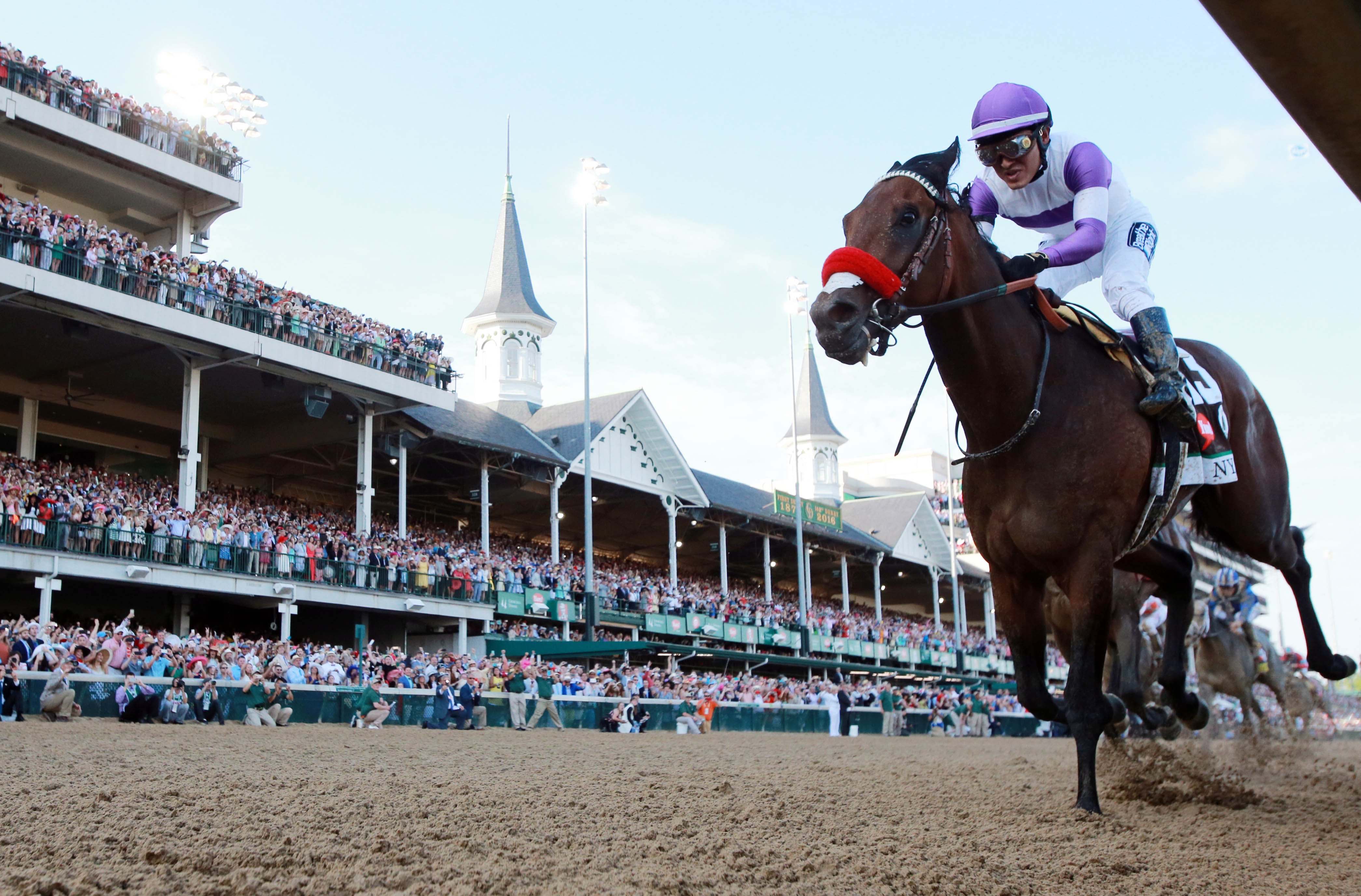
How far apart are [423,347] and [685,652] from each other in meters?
12.8

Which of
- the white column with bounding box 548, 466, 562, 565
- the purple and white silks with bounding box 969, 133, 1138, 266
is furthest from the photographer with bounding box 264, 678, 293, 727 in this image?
the white column with bounding box 548, 466, 562, 565

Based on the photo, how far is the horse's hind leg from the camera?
6887 mm

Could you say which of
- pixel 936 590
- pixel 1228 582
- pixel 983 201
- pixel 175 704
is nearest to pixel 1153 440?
pixel 983 201

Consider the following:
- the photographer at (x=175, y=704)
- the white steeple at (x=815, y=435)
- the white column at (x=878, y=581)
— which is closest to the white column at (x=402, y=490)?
the photographer at (x=175, y=704)

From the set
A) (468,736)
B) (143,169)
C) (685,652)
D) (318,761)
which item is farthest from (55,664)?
(685,652)

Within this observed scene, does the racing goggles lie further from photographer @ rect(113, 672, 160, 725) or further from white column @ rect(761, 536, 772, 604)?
white column @ rect(761, 536, 772, 604)

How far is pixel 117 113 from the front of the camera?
1116 inches

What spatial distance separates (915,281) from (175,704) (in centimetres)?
1458

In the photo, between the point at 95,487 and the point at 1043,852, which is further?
the point at 95,487

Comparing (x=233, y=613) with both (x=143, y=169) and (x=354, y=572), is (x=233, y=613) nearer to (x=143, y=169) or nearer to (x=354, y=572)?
(x=354, y=572)

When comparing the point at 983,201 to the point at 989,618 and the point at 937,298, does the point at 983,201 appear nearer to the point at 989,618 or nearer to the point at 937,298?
the point at 937,298

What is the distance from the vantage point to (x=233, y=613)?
101 feet

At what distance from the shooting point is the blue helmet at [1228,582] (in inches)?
556

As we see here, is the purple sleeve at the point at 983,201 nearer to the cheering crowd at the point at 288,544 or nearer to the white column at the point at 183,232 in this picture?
the cheering crowd at the point at 288,544
